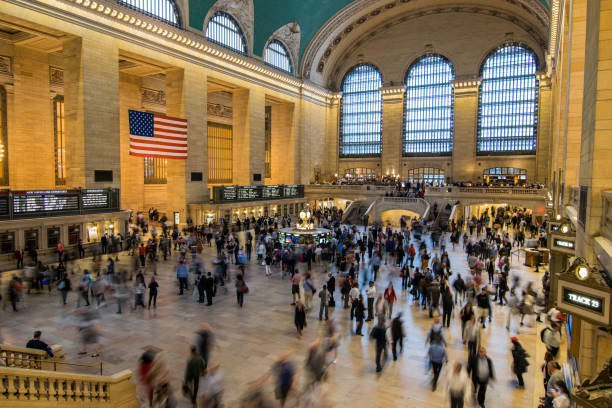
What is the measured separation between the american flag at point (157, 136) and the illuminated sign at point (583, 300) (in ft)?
68.5

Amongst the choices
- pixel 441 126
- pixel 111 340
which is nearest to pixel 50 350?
pixel 111 340

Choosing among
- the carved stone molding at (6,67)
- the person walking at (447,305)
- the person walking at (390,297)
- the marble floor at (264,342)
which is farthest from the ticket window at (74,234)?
the person walking at (447,305)

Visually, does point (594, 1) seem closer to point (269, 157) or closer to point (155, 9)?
point (155, 9)

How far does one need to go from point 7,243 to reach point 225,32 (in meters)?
20.1

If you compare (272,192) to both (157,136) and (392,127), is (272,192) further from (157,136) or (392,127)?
(392,127)

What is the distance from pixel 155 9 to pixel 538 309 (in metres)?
24.1

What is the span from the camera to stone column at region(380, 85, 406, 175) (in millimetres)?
40625

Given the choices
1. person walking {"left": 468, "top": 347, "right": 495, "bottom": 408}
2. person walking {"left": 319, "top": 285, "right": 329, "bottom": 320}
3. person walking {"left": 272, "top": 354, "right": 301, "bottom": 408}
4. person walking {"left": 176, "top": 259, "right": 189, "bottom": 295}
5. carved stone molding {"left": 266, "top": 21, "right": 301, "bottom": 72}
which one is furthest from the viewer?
carved stone molding {"left": 266, "top": 21, "right": 301, "bottom": 72}

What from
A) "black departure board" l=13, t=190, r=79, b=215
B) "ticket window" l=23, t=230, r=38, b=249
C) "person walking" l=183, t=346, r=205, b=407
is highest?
"black departure board" l=13, t=190, r=79, b=215

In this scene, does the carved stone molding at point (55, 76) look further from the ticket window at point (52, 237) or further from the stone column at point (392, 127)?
the stone column at point (392, 127)

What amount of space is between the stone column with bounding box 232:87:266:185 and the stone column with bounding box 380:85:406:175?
47.0 feet

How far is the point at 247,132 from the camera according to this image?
31859 millimetres

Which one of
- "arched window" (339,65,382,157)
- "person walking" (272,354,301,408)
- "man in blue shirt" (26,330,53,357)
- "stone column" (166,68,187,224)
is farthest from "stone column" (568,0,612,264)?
"arched window" (339,65,382,157)

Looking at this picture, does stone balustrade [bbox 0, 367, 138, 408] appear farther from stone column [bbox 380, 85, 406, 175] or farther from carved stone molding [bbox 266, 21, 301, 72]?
stone column [bbox 380, 85, 406, 175]
